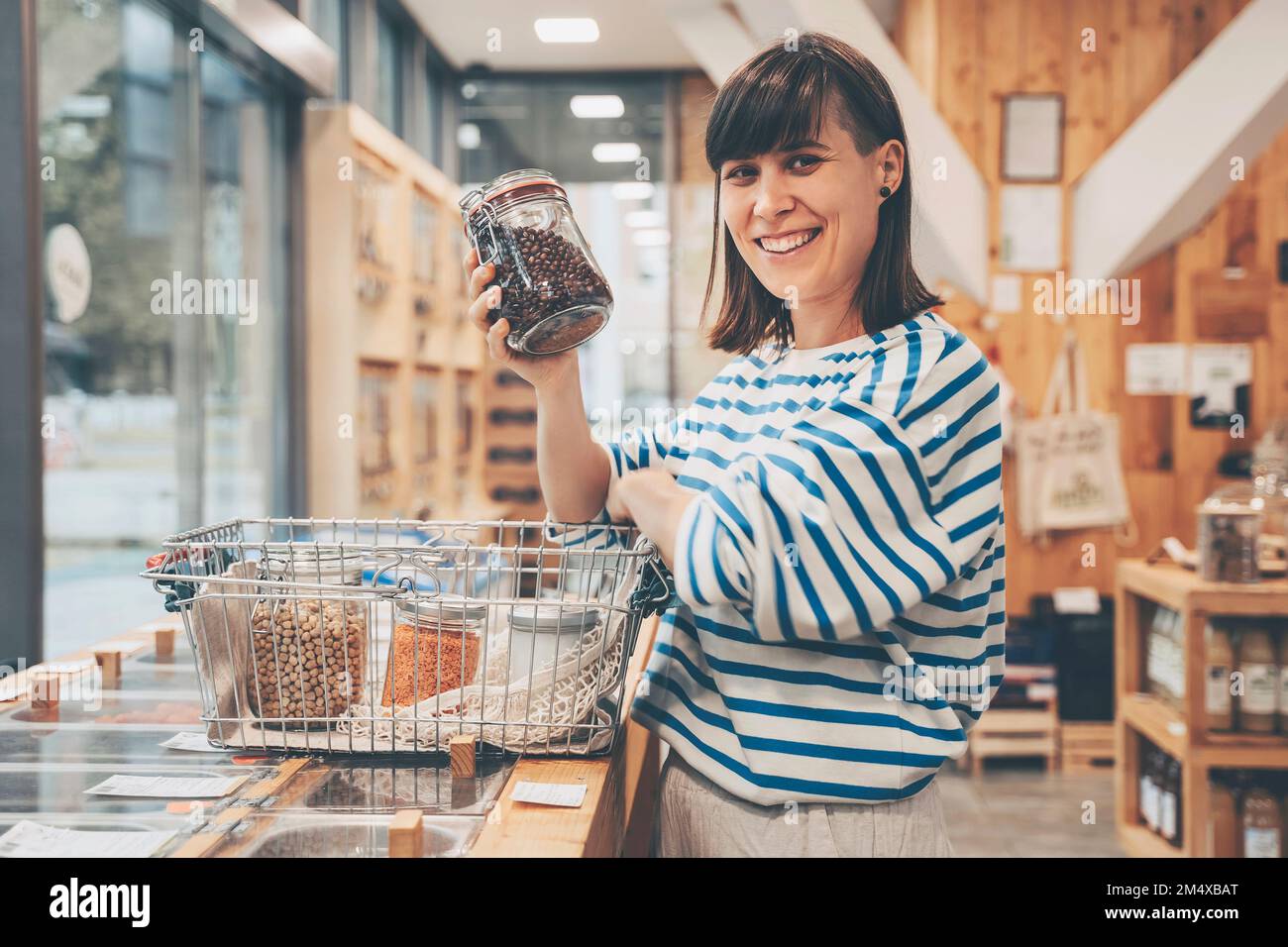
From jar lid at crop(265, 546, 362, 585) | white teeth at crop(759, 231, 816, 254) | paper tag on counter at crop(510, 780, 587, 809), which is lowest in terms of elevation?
paper tag on counter at crop(510, 780, 587, 809)

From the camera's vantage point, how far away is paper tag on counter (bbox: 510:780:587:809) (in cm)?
96

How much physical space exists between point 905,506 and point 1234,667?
7.33 feet

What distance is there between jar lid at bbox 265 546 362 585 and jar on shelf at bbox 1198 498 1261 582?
241cm

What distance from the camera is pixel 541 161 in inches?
264

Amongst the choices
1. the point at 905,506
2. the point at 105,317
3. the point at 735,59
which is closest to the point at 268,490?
the point at 105,317

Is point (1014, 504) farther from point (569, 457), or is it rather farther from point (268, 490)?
point (569, 457)

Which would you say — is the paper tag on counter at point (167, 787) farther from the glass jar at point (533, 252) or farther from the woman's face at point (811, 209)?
the woman's face at point (811, 209)

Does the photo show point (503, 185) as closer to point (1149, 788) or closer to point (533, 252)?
point (533, 252)

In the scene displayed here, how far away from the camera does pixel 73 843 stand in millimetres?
873

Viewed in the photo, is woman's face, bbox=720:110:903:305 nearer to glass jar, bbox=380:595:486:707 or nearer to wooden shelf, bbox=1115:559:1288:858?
glass jar, bbox=380:595:486:707

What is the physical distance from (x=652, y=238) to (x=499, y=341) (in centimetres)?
576

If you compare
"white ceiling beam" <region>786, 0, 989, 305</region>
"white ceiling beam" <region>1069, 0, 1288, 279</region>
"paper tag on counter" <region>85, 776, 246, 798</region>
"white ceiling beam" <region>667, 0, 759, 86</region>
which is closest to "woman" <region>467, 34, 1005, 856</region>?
"paper tag on counter" <region>85, 776, 246, 798</region>

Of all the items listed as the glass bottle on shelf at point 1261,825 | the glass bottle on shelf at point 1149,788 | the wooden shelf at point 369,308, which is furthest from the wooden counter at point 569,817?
the wooden shelf at point 369,308

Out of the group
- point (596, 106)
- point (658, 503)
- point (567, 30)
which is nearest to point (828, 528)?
point (658, 503)
